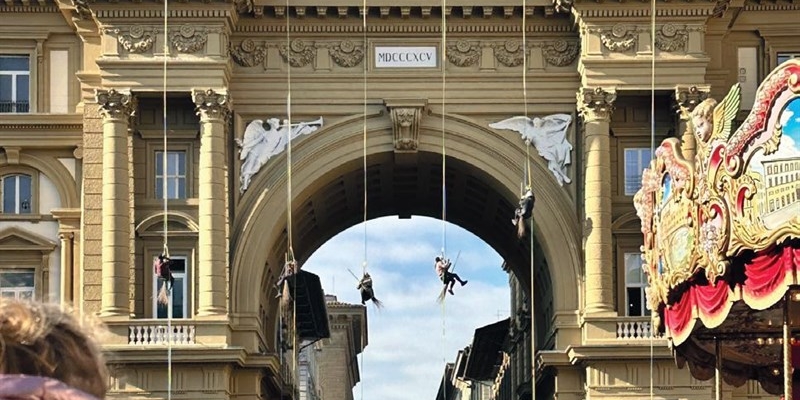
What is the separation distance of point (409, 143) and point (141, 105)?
22.0 feet

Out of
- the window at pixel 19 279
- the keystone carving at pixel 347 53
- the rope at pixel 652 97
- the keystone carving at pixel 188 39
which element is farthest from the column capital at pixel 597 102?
the window at pixel 19 279

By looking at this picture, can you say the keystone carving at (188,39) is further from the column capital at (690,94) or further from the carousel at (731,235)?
the carousel at (731,235)

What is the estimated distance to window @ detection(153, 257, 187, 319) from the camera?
40250mm

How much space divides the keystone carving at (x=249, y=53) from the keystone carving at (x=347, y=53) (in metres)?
1.79

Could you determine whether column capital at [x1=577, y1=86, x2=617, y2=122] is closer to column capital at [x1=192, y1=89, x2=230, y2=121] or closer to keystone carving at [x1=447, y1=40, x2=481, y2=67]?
keystone carving at [x1=447, y1=40, x2=481, y2=67]

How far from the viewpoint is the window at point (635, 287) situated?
41.0 meters

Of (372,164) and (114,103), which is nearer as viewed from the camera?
(114,103)

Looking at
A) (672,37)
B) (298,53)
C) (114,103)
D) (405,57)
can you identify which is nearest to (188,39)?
(114,103)

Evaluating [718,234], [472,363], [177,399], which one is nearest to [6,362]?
[718,234]

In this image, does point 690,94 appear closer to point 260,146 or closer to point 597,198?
point 597,198

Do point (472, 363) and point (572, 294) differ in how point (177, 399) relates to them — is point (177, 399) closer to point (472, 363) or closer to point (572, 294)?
point (572, 294)

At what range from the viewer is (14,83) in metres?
41.8

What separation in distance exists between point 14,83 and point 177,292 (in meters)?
6.89

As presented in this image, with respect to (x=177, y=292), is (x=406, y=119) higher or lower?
higher
